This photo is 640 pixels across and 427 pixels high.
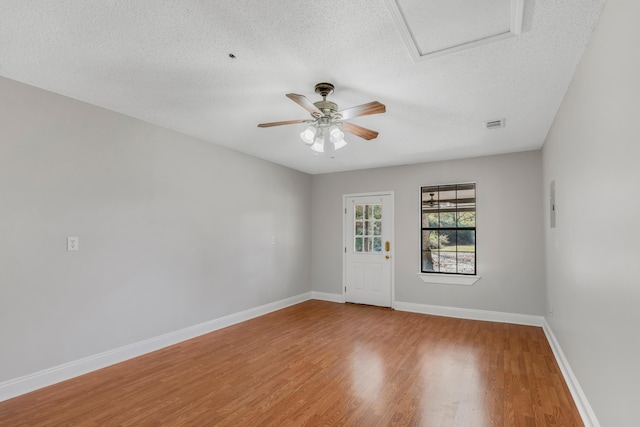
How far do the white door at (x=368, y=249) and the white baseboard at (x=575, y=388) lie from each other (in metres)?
2.61

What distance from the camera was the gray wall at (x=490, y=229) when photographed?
476cm

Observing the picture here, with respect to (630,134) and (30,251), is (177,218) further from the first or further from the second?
(630,134)

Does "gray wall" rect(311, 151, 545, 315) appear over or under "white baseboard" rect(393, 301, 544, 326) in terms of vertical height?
over

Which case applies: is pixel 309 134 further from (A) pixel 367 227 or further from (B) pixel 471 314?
(B) pixel 471 314

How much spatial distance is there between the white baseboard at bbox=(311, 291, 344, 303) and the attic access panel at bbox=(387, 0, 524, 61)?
4869mm

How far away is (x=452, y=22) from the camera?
6.35 ft

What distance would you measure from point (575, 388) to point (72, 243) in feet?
14.7

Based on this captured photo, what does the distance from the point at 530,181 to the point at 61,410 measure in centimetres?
585

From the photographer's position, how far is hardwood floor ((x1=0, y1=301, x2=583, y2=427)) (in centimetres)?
238

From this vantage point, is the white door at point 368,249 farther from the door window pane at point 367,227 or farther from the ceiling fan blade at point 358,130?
the ceiling fan blade at point 358,130

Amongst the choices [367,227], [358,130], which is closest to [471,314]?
[367,227]

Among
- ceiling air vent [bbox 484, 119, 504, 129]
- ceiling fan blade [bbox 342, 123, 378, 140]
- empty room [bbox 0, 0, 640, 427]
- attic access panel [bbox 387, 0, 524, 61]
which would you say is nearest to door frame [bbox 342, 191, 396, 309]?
empty room [bbox 0, 0, 640, 427]

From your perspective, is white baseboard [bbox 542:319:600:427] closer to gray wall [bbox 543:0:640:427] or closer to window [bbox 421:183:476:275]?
gray wall [bbox 543:0:640:427]

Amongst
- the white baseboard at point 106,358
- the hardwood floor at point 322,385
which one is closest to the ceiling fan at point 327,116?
the hardwood floor at point 322,385
